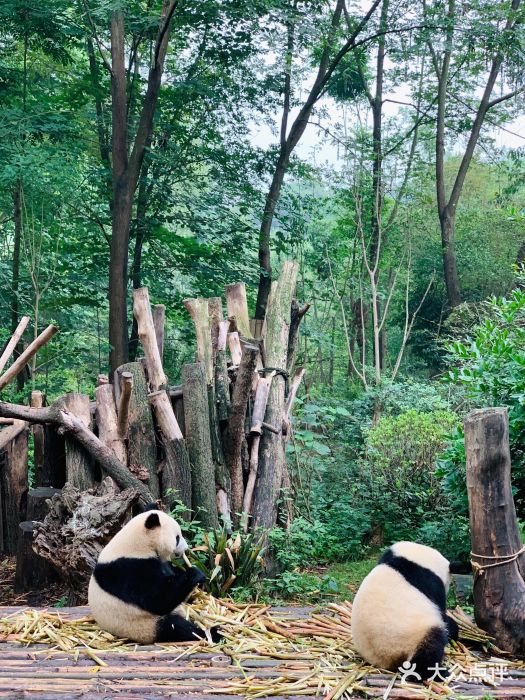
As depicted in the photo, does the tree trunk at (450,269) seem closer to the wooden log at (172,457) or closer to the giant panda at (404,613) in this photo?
the wooden log at (172,457)

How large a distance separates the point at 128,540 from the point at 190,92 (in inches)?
387

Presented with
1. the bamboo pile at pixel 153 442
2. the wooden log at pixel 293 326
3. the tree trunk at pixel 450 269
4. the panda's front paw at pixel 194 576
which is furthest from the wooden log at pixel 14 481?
the tree trunk at pixel 450 269

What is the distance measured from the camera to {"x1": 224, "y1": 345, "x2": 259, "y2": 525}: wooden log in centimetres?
539

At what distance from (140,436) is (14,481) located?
1753mm

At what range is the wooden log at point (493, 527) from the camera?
3406 mm

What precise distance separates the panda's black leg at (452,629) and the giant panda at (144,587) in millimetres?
1086

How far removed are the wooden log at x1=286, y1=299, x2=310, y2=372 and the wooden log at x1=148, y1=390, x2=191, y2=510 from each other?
2084 millimetres

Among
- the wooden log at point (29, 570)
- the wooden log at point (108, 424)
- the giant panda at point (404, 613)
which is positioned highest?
the wooden log at point (108, 424)

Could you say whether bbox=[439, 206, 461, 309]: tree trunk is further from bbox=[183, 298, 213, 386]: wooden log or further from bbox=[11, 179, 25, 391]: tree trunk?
bbox=[183, 298, 213, 386]: wooden log

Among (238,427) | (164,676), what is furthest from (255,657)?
(238,427)

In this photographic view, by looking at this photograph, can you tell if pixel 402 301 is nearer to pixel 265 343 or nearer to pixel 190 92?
pixel 190 92

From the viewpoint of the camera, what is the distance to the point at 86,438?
16.1 feet

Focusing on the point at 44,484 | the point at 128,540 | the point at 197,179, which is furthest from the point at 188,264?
the point at 128,540

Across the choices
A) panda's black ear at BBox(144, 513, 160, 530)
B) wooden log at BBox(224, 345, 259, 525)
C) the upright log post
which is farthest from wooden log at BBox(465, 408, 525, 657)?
the upright log post
